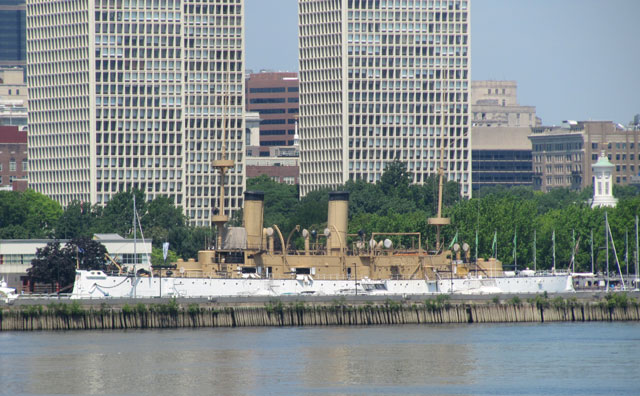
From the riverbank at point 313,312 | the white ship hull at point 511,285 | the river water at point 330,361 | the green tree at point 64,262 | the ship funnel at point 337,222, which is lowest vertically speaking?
the river water at point 330,361

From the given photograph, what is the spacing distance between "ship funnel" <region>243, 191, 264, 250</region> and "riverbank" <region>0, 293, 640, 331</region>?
7.13 metres

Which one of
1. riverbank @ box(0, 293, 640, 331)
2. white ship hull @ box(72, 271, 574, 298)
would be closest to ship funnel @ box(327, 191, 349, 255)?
white ship hull @ box(72, 271, 574, 298)

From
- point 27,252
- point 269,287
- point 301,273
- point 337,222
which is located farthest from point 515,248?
point 27,252

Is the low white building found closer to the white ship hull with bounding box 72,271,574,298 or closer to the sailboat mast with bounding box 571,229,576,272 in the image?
the sailboat mast with bounding box 571,229,576,272

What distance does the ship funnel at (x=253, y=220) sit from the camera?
146125 mm

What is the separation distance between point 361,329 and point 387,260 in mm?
12612

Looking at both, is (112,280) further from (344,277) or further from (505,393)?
(505,393)

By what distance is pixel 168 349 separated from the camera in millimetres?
120250

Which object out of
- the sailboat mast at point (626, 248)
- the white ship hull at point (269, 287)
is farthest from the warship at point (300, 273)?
the sailboat mast at point (626, 248)

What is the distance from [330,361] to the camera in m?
112

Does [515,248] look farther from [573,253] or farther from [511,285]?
[511,285]

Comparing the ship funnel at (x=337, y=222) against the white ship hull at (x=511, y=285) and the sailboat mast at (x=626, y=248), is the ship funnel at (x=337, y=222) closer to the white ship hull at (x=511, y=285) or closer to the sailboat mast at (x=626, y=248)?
the white ship hull at (x=511, y=285)

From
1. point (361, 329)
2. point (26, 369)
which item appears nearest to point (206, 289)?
point (361, 329)

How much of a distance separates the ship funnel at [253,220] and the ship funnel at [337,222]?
245 inches
